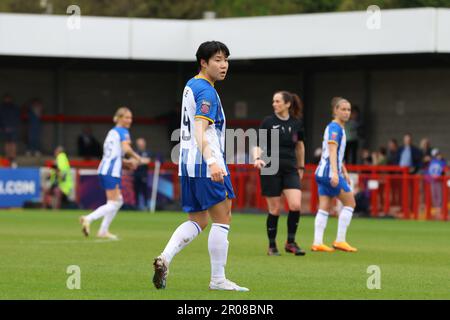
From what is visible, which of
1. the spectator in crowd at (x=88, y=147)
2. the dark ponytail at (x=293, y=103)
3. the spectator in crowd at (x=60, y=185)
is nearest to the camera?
the dark ponytail at (x=293, y=103)

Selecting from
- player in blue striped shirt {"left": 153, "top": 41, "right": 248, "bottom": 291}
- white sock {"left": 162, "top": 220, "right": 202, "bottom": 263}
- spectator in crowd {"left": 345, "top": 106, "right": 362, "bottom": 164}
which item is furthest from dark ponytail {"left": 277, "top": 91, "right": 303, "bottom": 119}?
spectator in crowd {"left": 345, "top": 106, "right": 362, "bottom": 164}

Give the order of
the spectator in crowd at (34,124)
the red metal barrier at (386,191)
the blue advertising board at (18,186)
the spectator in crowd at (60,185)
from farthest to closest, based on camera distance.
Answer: the spectator in crowd at (34,124) < the spectator in crowd at (60,185) < the blue advertising board at (18,186) < the red metal barrier at (386,191)

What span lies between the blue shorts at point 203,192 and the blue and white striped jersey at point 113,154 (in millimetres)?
8335

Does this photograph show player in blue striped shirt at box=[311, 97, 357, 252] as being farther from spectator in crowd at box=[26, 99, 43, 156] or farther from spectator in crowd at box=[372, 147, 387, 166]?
spectator in crowd at box=[26, 99, 43, 156]

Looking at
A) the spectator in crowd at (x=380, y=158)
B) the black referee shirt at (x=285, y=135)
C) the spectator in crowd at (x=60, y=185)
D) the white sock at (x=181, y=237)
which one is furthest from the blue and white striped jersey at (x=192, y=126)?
the spectator in crowd at (x=380, y=158)

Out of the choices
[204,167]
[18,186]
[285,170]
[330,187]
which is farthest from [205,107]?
[18,186]

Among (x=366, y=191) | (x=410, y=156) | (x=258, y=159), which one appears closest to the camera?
(x=258, y=159)

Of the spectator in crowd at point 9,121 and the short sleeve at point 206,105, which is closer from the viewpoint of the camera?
the short sleeve at point 206,105

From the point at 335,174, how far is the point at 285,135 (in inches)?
35.2

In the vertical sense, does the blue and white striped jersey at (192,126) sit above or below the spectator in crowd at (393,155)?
above

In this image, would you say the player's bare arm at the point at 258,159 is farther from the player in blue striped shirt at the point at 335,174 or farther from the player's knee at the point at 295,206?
the player in blue striped shirt at the point at 335,174

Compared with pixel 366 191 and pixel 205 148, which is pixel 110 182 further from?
pixel 366 191

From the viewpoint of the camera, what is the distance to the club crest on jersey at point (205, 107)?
10.1 meters

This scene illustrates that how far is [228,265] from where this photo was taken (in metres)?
13.6
